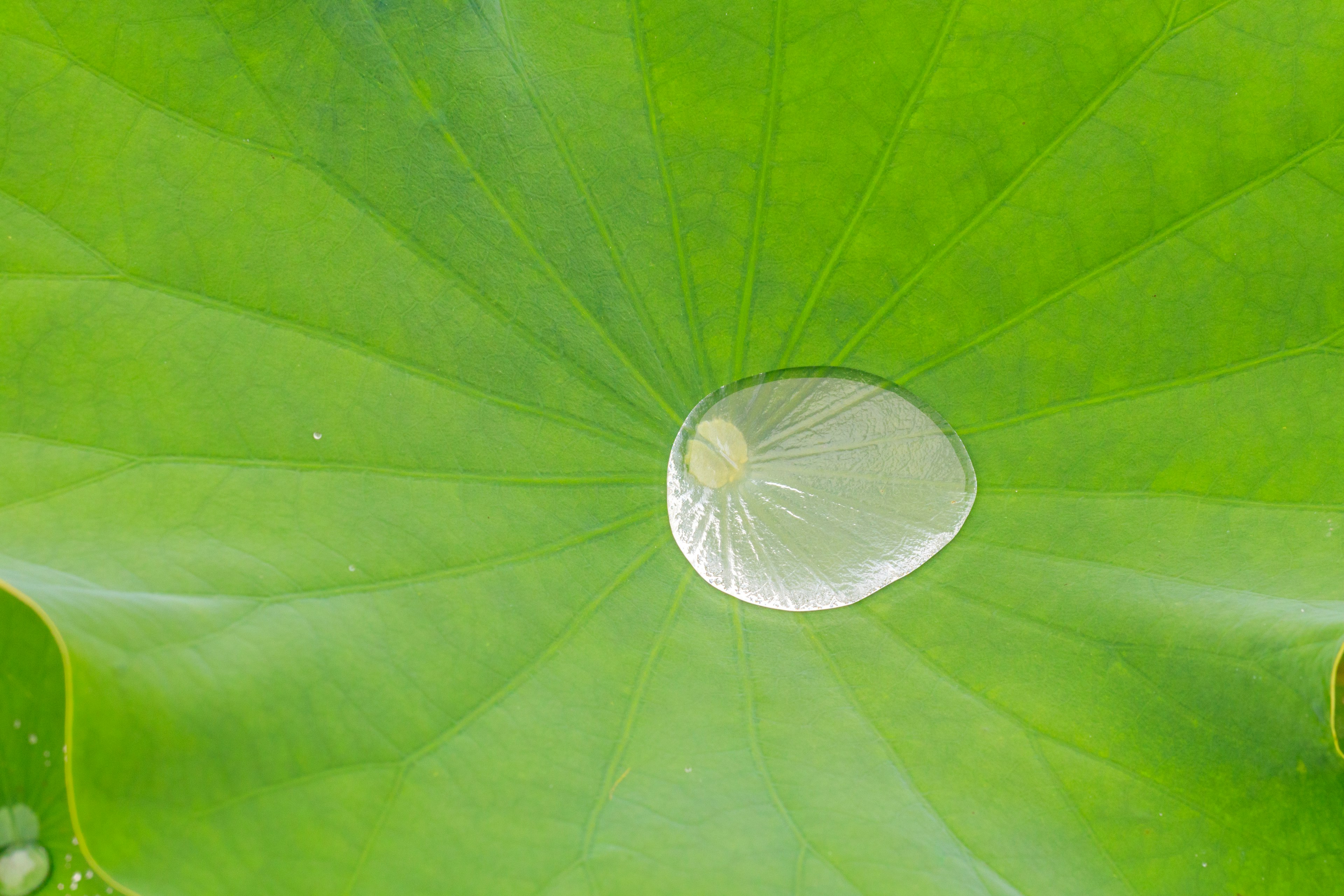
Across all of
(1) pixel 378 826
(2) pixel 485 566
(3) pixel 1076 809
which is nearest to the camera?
(1) pixel 378 826

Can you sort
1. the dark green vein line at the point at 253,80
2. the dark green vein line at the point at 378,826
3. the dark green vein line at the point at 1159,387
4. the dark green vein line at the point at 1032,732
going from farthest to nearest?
the dark green vein line at the point at 1159,387
the dark green vein line at the point at 253,80
the dark green vein line at the point at 1032,732
the dark green vein line at the point at 378,826

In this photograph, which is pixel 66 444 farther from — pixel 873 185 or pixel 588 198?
pixel 873 185

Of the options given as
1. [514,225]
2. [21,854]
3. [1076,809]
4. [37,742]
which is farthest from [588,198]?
[21,854]

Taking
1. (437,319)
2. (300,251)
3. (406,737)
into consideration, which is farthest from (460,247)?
(406,737)

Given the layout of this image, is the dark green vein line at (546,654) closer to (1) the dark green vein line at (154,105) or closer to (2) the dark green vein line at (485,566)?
(2) the dark green vein line at (485,566)

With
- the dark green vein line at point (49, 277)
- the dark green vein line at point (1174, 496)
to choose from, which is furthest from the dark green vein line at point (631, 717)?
the dark green vein line at point (49, 277)

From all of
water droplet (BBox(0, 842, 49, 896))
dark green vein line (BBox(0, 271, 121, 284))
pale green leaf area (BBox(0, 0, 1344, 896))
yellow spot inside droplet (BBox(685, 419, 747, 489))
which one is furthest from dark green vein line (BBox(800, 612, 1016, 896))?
water droplet (BBox(0, 842, 49, 896))
